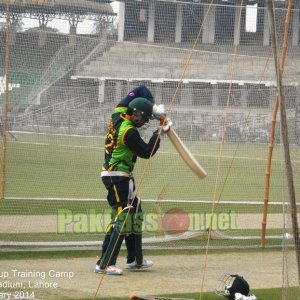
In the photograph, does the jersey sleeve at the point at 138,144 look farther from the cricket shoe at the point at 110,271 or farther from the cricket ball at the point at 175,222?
the cricket ball at the point at 175,222

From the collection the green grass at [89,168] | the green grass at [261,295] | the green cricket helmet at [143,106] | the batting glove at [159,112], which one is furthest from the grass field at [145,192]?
the batting glove at [159,112]

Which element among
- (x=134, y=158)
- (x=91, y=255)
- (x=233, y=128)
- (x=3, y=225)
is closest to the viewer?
(x=134, y=158)

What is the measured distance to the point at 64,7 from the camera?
1266cm

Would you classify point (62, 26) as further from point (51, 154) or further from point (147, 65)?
point (51, 154)

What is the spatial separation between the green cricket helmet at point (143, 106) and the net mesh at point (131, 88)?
8.83 ft

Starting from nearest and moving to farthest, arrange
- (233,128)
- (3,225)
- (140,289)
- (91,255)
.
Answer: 1. (140,289)
2. (91,255)
3. (3,225)
4. (233,128)

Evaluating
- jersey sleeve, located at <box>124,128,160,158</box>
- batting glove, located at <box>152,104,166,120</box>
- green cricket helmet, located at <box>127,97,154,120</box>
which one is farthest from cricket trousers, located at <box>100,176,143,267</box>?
batting glove, located at <box>152,104,166,120</box>

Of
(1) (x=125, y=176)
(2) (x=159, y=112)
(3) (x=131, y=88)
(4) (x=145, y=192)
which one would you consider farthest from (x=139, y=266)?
(4) (x=145, y=192)

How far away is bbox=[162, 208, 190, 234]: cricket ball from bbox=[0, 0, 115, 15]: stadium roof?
3086mm

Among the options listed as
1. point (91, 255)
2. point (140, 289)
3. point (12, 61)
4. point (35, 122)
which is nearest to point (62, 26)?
point (12, 61)

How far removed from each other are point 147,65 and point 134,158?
3.49 m

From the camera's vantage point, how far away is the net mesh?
11.7 metres

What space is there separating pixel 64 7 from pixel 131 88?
160cm

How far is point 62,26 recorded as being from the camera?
472 inches
